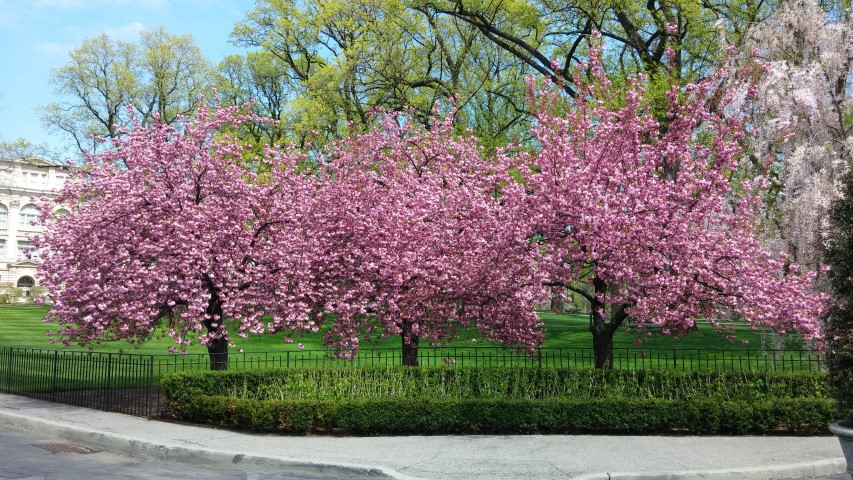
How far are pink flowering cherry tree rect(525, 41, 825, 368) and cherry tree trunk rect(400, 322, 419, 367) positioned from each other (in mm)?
4112

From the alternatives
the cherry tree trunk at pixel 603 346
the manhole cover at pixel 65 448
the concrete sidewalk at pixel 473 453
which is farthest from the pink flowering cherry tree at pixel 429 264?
the manhole cover at pixel 65 448

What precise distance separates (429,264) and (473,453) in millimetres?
5841

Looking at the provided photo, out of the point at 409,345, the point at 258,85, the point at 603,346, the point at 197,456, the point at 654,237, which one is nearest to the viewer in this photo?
the point at 197,456

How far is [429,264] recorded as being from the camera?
1559 cm

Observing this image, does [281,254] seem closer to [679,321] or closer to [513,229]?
[513,229]

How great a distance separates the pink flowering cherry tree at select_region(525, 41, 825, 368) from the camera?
43.5 feet

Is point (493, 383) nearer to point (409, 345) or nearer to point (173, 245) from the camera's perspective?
point (409, 345)

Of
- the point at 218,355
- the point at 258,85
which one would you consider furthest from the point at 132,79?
the point at 218,355

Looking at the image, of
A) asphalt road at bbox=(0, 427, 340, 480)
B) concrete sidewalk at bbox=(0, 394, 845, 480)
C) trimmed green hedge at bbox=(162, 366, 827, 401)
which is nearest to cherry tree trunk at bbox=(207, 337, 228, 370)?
trimmed green hedge at bbox=(162, 366, 827, 401)

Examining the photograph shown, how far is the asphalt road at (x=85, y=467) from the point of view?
9000 millimetres

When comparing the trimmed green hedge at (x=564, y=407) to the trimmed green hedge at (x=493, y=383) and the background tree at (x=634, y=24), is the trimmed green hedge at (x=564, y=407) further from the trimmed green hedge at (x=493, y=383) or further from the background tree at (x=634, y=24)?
the background tree at (x=634, y=24)

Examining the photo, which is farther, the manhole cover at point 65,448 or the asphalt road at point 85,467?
the manhole cover at point 65,448

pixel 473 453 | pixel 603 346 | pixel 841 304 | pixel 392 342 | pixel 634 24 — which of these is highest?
pixel 634 24

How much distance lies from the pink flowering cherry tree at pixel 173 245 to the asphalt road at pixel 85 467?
148 inches
